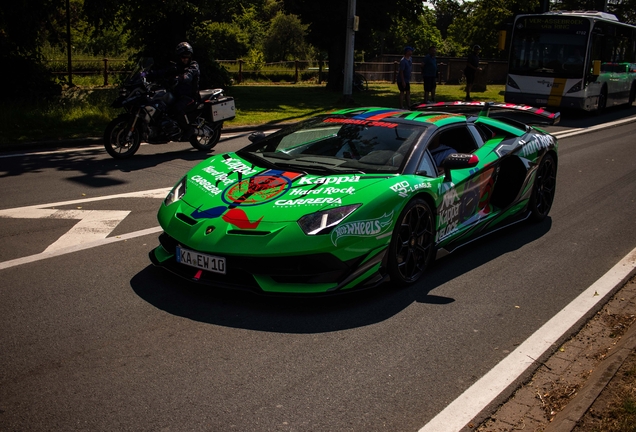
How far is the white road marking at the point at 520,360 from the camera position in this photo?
3955mm

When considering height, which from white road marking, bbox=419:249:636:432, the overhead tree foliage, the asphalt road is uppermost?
the overhead tree foliage

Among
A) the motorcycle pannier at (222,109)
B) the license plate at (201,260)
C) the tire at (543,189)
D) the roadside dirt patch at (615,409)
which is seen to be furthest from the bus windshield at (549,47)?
the roadside dirt patch at (615,409)

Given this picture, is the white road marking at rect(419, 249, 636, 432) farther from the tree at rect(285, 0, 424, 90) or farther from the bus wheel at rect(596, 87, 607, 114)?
the tree at rect(285, 0, 424, 90)

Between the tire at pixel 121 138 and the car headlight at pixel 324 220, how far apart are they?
7308 millimetres

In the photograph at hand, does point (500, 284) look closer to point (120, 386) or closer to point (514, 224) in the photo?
point (514, 224)

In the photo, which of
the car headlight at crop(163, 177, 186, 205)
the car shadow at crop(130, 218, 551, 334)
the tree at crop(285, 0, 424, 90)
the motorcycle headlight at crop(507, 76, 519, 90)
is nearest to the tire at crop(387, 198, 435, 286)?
the car shadow at crop(130, 218, 551, 334)

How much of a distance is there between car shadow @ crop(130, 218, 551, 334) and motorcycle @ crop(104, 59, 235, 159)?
623 centimetres

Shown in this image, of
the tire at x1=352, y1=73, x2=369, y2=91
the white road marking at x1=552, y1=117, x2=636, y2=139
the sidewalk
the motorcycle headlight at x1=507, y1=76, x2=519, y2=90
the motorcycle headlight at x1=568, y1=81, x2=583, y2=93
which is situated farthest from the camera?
the tire at x1=352, y1=73, x2=369, y2=91

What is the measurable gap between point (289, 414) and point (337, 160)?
9.63 ft

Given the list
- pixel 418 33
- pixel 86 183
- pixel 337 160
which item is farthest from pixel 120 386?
pixel 418 33

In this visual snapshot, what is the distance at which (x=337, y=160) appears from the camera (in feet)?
20.8

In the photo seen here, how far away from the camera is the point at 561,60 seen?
885 inches

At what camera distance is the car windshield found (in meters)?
6.23

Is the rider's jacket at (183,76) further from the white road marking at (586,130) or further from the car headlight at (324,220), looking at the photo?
the white road marking at (586,130)
